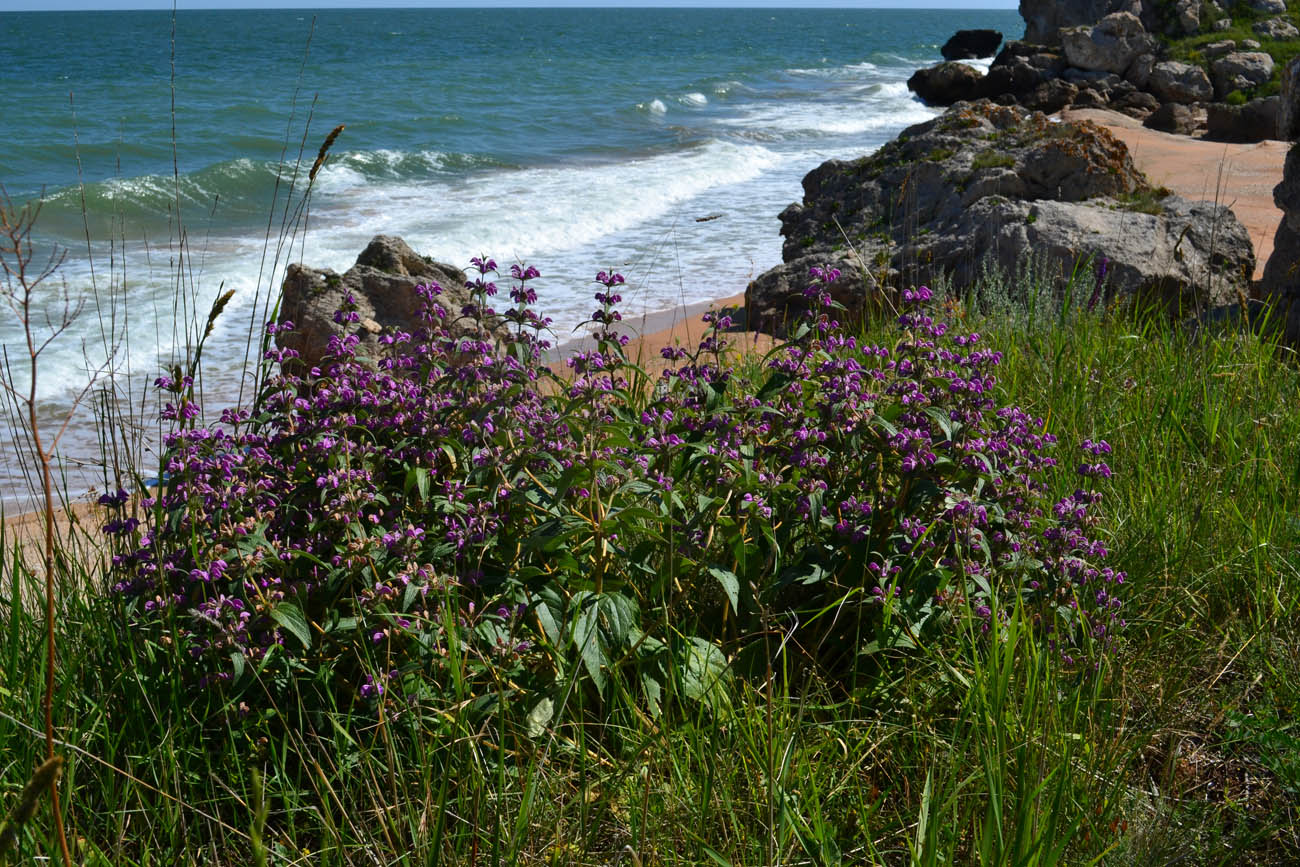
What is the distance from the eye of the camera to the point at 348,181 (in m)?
19.3

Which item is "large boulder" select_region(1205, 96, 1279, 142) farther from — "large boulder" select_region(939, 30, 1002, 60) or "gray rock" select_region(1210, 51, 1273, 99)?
"large boulder" select_region(939, 30, 1002, 60)

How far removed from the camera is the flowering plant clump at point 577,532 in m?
2.29

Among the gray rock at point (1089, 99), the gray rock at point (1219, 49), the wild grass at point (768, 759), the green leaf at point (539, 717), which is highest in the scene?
the gray rock at point (1219, 49)

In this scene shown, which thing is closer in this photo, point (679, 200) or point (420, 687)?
point (420, 687)

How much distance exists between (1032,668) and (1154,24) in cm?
3689

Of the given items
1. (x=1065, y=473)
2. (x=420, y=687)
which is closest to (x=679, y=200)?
(x=1065, y=473)

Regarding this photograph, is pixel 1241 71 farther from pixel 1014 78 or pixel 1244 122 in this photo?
pixel 1014 78

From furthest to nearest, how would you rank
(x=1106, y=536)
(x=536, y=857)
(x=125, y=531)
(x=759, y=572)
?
(x=1106, y=536) → (x=759, y=572) → (x=125, y=531) → (x=536, y=857)

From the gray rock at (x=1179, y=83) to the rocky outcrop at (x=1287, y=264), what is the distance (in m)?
22.7

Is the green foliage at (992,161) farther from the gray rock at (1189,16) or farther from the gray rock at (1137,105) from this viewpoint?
the gray rock at (1189,16)

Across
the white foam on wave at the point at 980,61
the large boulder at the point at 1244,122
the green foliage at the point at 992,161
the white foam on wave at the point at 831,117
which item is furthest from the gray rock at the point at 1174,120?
the white foam on wave at the point at 980,61

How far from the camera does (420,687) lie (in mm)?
2270

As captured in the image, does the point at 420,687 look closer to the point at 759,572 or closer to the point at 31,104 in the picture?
the point at 759,572

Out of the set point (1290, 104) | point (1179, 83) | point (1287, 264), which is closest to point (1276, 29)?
point (1179, 83)
